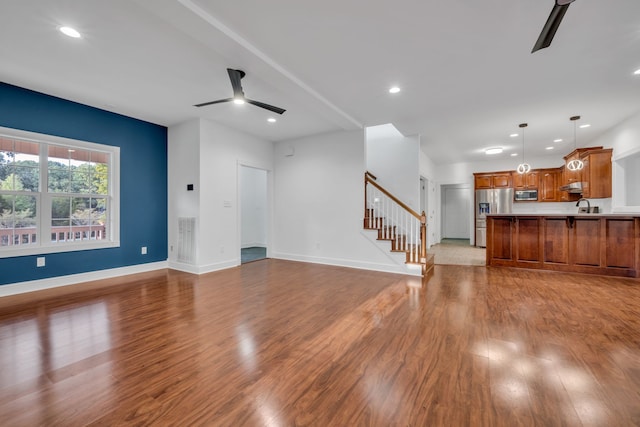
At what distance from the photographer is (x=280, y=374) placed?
1992 mm

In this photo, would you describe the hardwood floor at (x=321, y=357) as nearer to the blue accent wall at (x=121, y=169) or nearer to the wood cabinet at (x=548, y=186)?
the blue accent wall at (x=121, y=169)

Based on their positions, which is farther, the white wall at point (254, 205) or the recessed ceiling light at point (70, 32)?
the white wall at point (254, 205)

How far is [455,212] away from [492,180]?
2.35 meters

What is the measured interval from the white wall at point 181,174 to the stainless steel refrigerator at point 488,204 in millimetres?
8290

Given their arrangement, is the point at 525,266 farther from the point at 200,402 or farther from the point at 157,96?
the point at 157,96

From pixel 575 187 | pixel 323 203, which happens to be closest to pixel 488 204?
pixel 575 187

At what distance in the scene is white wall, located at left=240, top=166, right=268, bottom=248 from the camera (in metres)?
8.68

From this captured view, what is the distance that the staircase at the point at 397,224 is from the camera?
5016 millimetres

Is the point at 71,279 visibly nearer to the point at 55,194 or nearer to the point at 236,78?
the point at 55,194

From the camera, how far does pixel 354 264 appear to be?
5.70 meters

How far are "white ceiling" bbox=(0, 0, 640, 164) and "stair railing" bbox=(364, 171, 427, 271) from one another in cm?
154

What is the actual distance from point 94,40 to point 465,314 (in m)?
4.92

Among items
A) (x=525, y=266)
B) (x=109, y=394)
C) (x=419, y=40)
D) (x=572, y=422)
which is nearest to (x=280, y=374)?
(x=109, y=394)

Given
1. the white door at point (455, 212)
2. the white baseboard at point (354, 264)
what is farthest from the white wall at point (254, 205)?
the white door at point (455, 212)
